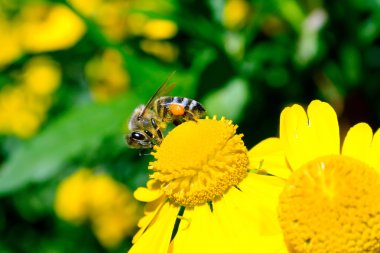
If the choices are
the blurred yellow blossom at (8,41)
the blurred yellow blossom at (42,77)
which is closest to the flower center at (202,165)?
the blurred yellow blossom at (42,77)

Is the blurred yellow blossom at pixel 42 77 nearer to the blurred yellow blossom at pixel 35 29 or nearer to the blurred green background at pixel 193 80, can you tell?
the blurred yellow blossom at pixel 35 29

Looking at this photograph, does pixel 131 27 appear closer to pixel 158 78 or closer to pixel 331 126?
pixel 158 78

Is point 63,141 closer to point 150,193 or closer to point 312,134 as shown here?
point 150,193

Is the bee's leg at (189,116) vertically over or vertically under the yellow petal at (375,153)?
under

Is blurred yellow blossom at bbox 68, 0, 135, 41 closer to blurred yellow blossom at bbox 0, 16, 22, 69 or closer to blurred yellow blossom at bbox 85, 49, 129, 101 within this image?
blurred yellow blossom at bbox 85, 49, 129, 101

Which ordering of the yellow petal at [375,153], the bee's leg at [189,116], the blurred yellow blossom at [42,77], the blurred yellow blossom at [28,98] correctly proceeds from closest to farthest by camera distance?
the yellow petal at [375,153] → the bee's leg at [189,116] → the blurred yellow blossom at [28,98] → the blurred yellow blossom at [42,77]

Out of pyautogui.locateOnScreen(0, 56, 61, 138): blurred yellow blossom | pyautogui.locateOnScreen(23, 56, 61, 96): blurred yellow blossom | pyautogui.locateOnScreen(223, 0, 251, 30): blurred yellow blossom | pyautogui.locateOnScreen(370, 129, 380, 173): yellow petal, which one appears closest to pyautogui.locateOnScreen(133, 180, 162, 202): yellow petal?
pyautogui.locateOnScreen(370, 129, 380, 173): yellow petal

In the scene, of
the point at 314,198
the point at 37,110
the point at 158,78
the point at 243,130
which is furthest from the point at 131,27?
the point at 314,198

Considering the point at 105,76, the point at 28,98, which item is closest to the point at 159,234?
the point at 105,76
